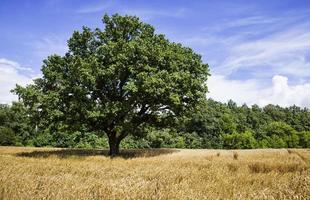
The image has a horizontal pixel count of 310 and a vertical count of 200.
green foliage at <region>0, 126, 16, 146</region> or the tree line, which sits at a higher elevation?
the tree line

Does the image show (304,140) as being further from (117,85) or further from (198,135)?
(117,85)

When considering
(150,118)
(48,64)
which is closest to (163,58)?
(150,118)

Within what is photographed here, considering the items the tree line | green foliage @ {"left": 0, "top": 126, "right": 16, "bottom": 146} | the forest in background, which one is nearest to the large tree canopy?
the tree line

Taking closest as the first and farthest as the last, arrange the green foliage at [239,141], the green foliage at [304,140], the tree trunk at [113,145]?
the tree trunk at [113,145]
the green foliage at [239,141]
the green foliage at [304,140]

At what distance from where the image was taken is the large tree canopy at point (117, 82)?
25672mm

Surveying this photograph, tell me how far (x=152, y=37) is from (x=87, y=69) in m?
6.98

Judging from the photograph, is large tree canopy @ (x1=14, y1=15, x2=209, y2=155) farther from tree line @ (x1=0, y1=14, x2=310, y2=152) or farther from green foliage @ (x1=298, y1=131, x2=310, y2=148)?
green foliage @ (x1=298, y1=131, x2=310, y2=148)

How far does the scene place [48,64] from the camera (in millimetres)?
28922

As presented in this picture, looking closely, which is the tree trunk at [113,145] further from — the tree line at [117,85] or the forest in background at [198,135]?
the forest in background at [198,135]

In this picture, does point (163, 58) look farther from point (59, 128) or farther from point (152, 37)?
point (59, 128)

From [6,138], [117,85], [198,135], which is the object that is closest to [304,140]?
[198,135]

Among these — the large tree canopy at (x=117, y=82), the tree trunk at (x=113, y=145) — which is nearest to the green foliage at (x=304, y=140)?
the large tree canopy at (x=117, y=82)

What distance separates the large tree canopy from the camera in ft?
84.2

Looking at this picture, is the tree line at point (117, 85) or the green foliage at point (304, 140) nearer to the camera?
the tree line at point (117, 85)
